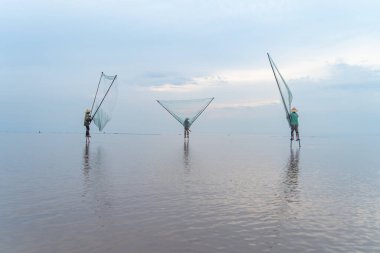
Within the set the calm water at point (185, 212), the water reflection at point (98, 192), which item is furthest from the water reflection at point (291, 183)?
the water reflection at point (98, 192)

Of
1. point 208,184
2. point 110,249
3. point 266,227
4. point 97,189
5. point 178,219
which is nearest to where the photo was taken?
point 110,249

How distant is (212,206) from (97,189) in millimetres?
3647

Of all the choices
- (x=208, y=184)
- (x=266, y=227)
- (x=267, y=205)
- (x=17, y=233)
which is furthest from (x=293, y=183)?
(x=17, y=233)

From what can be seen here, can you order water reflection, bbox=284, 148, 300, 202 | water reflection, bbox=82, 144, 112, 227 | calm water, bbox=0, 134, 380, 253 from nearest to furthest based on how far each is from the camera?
calm water, bbox=0, 134, 380, 253
water reflection, bbox=82, 144, 112, 227
water reflection, bbox=284, 148, 300, 202

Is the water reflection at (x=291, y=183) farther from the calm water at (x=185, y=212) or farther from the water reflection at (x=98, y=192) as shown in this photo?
the water reflection at (x=98, y=192)

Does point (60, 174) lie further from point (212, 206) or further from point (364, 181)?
point (364, 181)

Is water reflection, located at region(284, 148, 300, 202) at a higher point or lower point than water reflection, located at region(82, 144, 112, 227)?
lower

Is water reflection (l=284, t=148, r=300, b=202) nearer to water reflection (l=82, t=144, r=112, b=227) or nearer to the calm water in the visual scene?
the calm water

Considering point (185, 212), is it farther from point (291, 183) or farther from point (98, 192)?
point (291, 183)

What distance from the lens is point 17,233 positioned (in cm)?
709

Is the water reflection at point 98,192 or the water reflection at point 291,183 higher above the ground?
the water reflection at point 98,192

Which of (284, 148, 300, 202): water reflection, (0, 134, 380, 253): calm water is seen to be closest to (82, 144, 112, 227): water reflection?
(0, 134, 380, 253): calm water

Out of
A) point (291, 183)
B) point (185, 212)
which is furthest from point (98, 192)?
point (291, 183)

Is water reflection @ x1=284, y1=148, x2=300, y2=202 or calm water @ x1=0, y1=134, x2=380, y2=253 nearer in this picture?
calm water @ x1=0, y1=134, x2=380, y2=253
